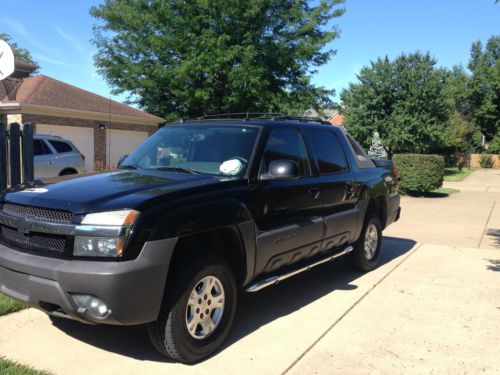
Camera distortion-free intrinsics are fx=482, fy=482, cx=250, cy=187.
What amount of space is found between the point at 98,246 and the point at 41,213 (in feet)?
2.01

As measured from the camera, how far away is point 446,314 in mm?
4859

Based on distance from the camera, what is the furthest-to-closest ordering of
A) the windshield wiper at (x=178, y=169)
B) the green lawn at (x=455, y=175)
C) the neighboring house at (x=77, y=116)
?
1. the green lawn at (x=455, y=175)
2. the neighboring house at (x=77, y=116)
3. the windshield wiper at (x=178, y=169)

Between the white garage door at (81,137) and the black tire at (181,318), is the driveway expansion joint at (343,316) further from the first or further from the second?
the white garage door at (81,137)

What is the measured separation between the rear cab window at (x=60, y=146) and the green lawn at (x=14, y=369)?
36.9ft

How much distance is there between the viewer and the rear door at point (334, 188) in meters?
5.17

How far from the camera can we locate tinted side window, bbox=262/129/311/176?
4555 mm

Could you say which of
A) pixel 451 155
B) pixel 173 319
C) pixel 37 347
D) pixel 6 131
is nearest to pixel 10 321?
pixel 37 347

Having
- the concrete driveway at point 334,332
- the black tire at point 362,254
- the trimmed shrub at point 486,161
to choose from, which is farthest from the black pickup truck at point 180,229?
the trimmed shrub at point 486,161

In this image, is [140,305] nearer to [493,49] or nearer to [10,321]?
[10,321]

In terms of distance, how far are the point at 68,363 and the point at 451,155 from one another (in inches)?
1804

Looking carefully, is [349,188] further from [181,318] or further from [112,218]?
[112,218]

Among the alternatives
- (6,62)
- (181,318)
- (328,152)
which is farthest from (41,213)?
(6,62)

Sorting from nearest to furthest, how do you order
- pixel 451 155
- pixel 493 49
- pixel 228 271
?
pixel 228 271, pixel 451 155, pixel 493 49

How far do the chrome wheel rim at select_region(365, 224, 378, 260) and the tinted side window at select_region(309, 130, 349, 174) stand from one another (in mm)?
1081
